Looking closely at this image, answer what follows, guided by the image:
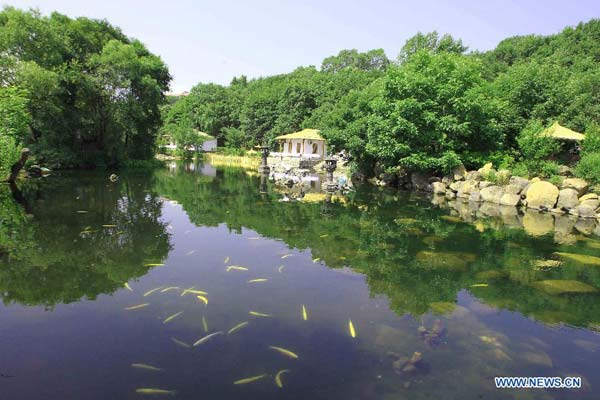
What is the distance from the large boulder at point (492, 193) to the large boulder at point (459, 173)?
2280 mm

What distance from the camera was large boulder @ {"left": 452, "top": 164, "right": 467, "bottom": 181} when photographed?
22.0 meters

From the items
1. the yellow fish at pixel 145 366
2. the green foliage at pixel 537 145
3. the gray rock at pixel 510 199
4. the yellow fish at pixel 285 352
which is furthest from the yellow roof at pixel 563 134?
the yellow fish at pixel 145 366

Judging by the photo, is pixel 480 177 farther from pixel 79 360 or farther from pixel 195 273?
pixel 79 360

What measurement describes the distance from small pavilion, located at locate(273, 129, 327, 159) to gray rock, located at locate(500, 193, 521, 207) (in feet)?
81.4

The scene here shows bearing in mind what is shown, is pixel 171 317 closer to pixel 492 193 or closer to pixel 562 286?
pixel 562 286

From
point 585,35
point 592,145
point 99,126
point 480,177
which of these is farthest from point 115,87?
point 585,35

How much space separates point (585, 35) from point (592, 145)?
116ft

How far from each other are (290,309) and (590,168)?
18.7m

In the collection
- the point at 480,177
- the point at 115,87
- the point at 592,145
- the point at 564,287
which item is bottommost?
the point at 564,287

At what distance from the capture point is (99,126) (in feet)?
100

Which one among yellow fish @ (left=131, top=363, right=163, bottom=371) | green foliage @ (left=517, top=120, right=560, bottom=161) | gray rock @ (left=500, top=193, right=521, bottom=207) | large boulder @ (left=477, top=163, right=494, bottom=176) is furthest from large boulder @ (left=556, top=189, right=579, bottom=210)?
yellow fish @ (left=131, top=363, right=163, bottom=371)

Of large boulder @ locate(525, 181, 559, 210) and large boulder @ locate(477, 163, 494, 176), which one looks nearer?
large boulder @ locate(525, 181, 559, 210)

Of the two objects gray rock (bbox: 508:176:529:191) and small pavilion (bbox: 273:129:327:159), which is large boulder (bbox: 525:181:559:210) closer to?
gray rock (bbox: 508:176:529:191)

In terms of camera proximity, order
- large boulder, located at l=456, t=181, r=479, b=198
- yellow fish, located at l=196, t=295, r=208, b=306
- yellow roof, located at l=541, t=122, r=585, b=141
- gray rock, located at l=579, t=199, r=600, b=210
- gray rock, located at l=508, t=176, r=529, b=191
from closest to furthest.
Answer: yellow fish, located at l=196, t=295, r=208, b=306 < gray rock, located at l=579, t=199, r=600, b=210 < gray rock, located at l=508, t=176, r=529, b=191 < large boulder, located at l=456, t=181, r=479, b=198 < yellow roof, located at l=541, t=122, r=585, b=141
